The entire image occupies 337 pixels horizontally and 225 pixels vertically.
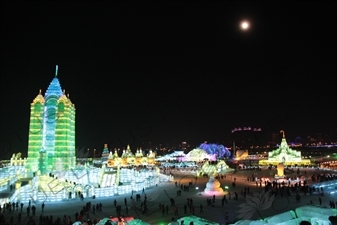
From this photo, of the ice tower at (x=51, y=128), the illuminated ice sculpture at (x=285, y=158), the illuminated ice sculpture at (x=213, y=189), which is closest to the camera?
the illuminated ice sculpture at (x=213, y=189)

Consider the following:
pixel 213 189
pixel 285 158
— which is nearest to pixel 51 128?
pixel 213 189

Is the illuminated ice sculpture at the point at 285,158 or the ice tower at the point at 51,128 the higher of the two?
the ice tower at the point at 51,128

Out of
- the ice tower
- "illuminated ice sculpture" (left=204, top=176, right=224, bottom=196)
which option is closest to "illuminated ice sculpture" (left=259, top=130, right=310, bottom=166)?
the ice tower

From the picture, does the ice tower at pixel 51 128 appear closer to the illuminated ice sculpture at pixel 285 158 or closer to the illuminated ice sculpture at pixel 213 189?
the illuminated ice sculpture at pixel 213 189

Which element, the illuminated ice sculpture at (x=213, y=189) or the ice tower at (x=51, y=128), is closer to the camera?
the illuminated ice sculpture at (x=213, y=189)

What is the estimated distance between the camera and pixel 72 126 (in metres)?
54.9

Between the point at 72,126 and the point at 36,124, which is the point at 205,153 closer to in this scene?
the point at 72,126

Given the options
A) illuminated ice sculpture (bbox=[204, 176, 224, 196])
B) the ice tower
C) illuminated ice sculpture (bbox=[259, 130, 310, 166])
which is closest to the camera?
illuminated ice sculpture (bbox=[204, 176, 224, 196])

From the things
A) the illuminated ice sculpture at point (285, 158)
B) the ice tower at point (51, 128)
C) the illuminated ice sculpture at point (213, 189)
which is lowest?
the illuminated ice sculpture at point (213, 189)

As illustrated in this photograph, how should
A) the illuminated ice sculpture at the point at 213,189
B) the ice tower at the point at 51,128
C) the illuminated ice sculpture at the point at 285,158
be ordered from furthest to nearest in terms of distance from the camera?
the illuminated ice sculpture at the point at 285,158
the ice tower at the point at 51,128
the illuminated ice sculpture at the point at 213,189

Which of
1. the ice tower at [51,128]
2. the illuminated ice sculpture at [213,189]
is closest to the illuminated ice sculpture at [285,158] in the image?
the ice tower at [51,128]

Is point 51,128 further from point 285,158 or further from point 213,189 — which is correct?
point 285,158

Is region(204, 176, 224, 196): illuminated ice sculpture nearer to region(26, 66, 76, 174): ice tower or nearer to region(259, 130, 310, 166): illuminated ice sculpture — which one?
region(26, 66, 76, 174): ice tower

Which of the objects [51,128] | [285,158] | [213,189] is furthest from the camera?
[285,158]
